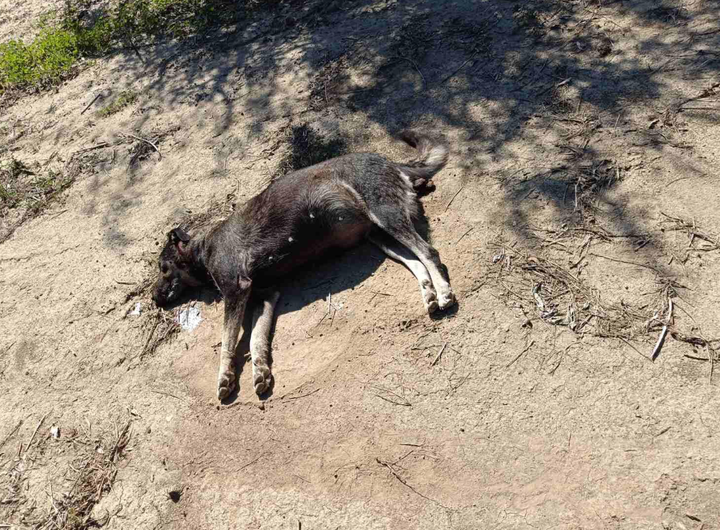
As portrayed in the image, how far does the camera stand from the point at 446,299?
14.1 ft

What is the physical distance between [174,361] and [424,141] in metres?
3.18

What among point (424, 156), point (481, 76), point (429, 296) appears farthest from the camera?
point (481, 76)

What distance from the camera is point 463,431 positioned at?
11.8ft

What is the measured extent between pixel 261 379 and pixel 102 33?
853 centimetres

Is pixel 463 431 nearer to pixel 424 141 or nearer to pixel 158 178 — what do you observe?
pixel 424 141

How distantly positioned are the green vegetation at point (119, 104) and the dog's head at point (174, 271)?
3.89 m

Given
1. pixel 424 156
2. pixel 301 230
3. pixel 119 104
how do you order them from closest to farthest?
pixel 301 230 < pixel 424 156 < pixel 119 104

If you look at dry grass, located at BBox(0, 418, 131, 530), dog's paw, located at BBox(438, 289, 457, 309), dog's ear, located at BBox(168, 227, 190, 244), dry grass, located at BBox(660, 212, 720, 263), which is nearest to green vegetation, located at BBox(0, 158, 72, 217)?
dog's ear, located at BBox(168, 227, 190, 244)

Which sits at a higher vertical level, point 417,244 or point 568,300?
point 417,244

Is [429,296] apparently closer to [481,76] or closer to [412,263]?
[412,263]

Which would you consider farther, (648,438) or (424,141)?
(424,141)

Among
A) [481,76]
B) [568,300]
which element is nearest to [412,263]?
[568,300]

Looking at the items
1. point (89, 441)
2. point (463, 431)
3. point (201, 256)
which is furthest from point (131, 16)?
point (463, 431)

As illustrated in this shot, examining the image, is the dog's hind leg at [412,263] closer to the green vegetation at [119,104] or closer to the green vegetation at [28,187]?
the green vegetation at [28,187]
